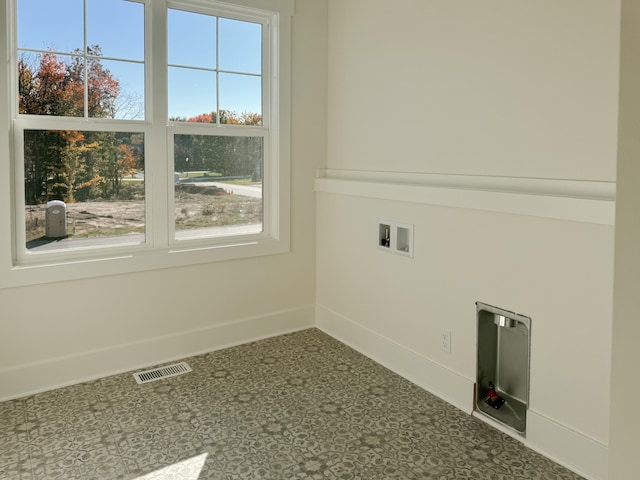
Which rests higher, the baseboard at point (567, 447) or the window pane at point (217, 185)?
the window pane at point (217, 185)

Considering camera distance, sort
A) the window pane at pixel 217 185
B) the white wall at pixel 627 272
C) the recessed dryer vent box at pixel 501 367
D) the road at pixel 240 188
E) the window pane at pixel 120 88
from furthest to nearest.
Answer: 1. the road at pixel 240 188
2. the window pane at pixel 217 185
3. the window pane at pixel 120 88
4. the recessed dryer vent box at pixel 501 367
5. the white wall at pixel 627 272

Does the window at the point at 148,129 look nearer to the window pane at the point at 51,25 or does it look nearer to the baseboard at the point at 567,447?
the window pane at the point at 51,25

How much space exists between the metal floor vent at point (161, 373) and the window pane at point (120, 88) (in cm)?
149

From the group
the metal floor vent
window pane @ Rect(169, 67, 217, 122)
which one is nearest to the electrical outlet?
the metal floor vent

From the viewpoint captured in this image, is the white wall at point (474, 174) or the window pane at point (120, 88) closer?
the white wall at point (474, 174)

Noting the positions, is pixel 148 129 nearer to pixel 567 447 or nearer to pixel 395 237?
pixel 395 237

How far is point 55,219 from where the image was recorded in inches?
121

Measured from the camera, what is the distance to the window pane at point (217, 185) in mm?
3475

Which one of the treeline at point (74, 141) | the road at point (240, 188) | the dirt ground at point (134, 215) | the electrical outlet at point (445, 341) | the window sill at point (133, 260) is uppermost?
the treeline at point (74, 141)

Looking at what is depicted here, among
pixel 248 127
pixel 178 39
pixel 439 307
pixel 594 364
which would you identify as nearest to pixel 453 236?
pixel 439 307

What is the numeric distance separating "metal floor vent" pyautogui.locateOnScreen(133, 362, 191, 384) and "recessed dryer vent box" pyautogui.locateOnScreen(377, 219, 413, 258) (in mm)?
1400

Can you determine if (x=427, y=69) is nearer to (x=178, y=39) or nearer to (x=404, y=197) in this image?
(x=404, y=197)

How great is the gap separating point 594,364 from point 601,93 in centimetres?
108

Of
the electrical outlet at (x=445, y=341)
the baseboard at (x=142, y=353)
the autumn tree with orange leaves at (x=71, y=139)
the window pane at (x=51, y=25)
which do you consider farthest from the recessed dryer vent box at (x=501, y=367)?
the window pane at (x=51, y=25)
